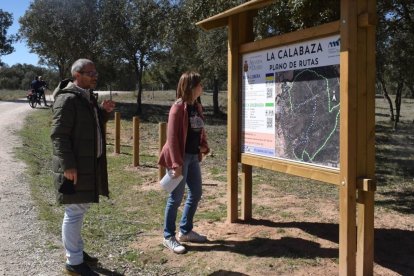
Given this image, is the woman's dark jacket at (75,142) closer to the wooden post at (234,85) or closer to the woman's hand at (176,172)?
the woman's hand at (176,172)

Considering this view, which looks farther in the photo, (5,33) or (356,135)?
(5,33)

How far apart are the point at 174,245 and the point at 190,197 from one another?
0.52 m

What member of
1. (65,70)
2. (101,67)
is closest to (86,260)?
(101,67)

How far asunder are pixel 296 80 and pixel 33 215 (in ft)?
12.8

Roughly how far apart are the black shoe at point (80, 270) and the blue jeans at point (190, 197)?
100cm

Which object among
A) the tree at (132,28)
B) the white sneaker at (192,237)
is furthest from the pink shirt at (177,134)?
the tree at (132,28)

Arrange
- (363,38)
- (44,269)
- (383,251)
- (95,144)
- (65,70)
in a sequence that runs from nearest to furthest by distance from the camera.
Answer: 1. (363,38)
2. (95,144)
3. (44,269)
4. (383,251)
5. (65,70)

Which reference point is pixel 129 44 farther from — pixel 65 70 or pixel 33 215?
pixel 33 215

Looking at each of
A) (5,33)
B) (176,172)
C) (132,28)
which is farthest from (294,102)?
(5,33)

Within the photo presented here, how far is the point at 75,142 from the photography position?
13.3ft

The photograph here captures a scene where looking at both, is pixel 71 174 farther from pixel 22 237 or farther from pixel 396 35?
pixel 396 35

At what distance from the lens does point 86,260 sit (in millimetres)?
4574

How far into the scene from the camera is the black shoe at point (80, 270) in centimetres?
418

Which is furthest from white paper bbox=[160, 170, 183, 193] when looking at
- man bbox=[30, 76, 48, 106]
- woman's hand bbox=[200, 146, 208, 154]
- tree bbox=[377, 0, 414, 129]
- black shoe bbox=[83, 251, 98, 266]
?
man bbox=[30, 76, 48, 106]
